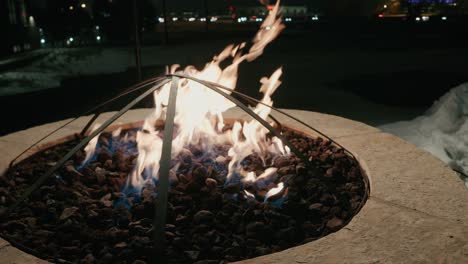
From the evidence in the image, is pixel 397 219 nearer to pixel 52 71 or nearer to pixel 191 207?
pixel 191 207

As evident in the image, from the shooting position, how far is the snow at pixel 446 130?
15.0ft

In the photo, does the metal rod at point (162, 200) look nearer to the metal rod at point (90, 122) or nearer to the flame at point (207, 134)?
the flame at point (207, 134)

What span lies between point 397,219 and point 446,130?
319cm

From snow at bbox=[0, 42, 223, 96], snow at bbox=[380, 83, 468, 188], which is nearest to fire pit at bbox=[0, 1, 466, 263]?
snow at bbox=[380, 83, 468, 188]

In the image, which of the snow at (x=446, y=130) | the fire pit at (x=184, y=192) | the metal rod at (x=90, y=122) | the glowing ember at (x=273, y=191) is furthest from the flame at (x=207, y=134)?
the snow at (x=446, y=130)

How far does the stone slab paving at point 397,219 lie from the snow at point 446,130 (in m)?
1.07

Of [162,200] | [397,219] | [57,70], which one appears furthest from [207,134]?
[57,70]

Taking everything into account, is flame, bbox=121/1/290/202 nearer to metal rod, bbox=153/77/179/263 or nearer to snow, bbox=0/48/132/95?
metal rod, bbox=153/77/179/263

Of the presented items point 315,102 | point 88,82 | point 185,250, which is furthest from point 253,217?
point 88,82

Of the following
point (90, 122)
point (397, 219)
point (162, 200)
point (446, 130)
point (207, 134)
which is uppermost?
point (90, 122)

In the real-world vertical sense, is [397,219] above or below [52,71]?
below

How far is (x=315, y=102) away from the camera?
8.65 m

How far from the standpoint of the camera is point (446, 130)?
517 centimetres

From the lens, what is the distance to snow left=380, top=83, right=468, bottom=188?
4570mm
